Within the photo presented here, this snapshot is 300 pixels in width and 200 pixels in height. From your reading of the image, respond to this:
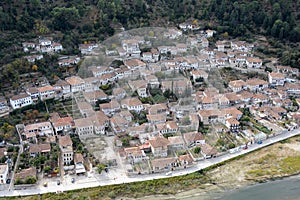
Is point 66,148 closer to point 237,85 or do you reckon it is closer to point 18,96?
point 18,96

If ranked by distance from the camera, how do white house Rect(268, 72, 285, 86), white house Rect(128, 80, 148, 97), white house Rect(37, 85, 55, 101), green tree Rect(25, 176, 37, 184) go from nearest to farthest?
green tree Rect(25, 176, 37, 184) → white house Rect(37, 85, 55, 101) → white house Rect(128, 80, 148, 97) → white house Rect(268, 72, 285, 86)

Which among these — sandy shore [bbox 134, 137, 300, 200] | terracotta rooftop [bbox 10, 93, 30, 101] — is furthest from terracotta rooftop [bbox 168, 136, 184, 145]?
terracotta rooftop [bbox 10, 93, 30, 101]

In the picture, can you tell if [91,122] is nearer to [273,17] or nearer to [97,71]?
[97,71]

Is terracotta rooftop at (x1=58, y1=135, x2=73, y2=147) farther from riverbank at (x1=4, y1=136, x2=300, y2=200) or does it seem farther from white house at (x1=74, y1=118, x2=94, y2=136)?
riverbank at (x1=4, y1=136, x2=300, y2=200)

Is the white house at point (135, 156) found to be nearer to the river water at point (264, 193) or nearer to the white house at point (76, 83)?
the river water at point (264, 193)

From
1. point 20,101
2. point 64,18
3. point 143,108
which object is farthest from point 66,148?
point 64,18

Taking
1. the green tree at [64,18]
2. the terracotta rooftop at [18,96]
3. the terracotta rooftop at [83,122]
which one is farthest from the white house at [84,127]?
the green tree at [64,18]
